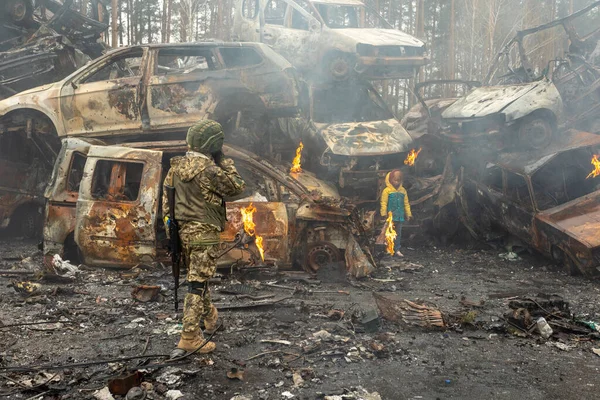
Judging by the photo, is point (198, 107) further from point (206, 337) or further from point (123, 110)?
point (206, 337)

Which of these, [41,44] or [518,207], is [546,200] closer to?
[518,207]

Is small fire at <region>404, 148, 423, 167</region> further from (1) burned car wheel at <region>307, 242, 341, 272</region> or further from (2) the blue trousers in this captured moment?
(1) burned car wheel at <region>307, 242, 341, 272</region>

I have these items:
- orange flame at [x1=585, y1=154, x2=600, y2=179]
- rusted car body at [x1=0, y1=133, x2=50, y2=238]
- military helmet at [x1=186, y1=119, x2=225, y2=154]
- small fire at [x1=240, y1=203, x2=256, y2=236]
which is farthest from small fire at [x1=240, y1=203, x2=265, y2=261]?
orange flame at [x1=585, y1=154, x2=600, y2=179]

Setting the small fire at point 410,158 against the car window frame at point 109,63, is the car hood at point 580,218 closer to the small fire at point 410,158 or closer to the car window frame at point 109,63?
the small fire at point 410,158

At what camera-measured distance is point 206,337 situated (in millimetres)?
4707

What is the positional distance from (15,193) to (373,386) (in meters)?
7.37

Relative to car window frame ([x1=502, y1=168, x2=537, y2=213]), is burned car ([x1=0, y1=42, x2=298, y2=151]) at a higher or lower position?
higher

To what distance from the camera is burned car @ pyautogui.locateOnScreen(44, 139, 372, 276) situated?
21.6ft

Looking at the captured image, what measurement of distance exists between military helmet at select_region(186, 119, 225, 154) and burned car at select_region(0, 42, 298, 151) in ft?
12.7

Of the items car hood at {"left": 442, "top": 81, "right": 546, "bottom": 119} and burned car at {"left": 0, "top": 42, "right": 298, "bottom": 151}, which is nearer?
burned car at {"left": 0, "top": 42, "right": 298, "bottom": 151}

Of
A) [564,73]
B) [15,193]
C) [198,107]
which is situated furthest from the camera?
[564,73]

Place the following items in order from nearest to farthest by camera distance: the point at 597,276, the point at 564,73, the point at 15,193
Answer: the point at 597,276 → the point at 15,193 → the point at 564,73

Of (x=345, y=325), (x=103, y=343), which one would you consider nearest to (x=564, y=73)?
(x=345, y=325)

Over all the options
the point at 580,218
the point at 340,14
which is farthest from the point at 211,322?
the point at 340,14
